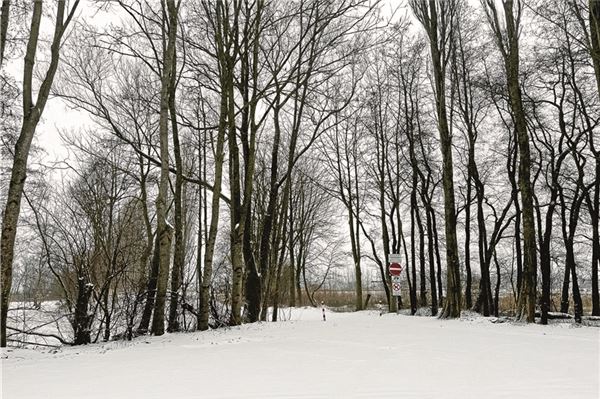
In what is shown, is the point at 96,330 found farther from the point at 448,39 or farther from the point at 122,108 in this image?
the point at 448,39

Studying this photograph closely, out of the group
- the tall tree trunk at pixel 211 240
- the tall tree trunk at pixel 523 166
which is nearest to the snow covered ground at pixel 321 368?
the tall tree trunk at pixel 211 240

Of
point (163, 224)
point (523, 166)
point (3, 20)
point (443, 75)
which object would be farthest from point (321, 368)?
point (443, 75)

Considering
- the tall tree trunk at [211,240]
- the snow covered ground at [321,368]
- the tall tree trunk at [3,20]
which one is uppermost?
the tall tree trunk at [3,20]

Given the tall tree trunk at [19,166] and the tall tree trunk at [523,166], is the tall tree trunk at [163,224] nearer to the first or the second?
the tall tree trunk at [19,166]

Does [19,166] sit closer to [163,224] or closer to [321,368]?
[163,224]

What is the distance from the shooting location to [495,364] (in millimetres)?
5395

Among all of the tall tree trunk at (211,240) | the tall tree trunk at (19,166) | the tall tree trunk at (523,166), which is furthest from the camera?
the tall tree trunk at (523,166)

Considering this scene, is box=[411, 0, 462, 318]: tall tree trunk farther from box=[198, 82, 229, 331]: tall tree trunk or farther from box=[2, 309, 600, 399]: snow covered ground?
box=[198, 82, 229, 331]: tall tree trunk

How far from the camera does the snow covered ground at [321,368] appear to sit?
408 cm

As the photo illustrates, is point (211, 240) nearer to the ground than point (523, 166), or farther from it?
nearer to the ground

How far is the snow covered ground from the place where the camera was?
A: 13.4 ft

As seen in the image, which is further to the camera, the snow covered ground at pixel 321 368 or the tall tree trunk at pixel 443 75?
the tall tree trunk at pixel 443 75

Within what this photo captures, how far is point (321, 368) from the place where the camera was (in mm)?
5250

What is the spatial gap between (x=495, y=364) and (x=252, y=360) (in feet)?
10.3
